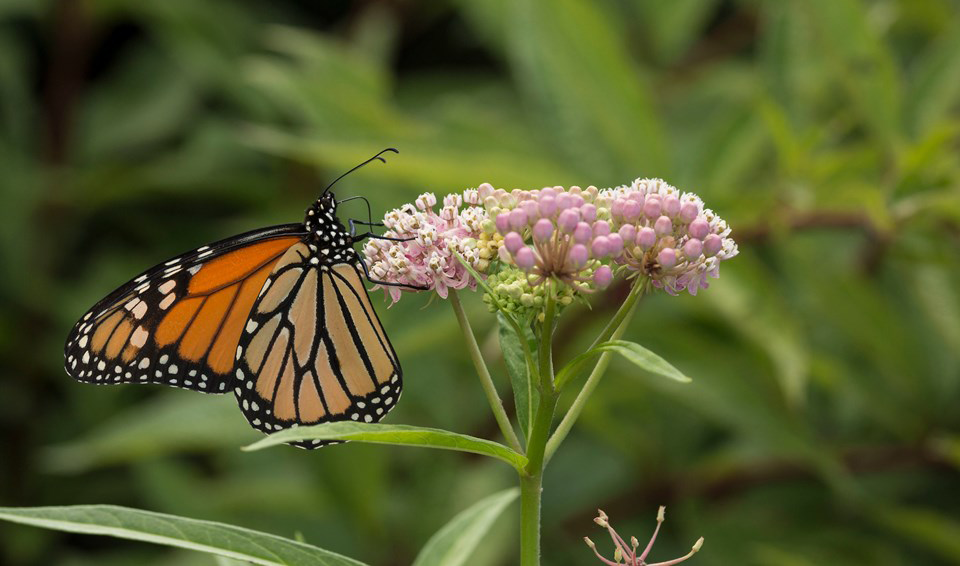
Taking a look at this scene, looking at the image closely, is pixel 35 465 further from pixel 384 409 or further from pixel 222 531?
pixel 222 531

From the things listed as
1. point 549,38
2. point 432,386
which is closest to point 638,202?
point 549,38

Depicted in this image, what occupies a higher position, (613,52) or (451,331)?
(613,52)

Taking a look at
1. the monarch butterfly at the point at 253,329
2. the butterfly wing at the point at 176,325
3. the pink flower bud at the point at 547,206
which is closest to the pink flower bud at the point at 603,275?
the pink flower bud at the point at 547,206

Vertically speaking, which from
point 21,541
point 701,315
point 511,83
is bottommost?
point 21,541

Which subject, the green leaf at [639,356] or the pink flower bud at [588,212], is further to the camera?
the pink flower bud at [588,212]

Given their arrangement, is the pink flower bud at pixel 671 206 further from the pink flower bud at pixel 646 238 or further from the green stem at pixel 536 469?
the green stem at pixel 536 469

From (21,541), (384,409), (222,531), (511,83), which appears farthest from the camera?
A: (511,83)
